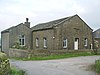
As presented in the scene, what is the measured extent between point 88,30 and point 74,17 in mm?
4425

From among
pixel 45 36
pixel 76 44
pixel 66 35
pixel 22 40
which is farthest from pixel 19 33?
pixel 76 44

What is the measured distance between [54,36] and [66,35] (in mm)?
2592

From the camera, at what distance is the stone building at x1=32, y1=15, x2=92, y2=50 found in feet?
120

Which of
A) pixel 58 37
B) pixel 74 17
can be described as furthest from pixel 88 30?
pixel 58 37

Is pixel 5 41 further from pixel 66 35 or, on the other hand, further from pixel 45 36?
pixel 66 35

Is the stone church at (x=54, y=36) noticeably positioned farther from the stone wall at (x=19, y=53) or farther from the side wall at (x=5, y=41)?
the stone wall at (x=19, y=53)

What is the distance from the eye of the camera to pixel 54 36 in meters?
36.2

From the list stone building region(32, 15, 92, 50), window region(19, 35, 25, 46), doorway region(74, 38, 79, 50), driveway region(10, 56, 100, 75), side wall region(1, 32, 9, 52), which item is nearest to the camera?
driveway region(10, 56, 100, 75)

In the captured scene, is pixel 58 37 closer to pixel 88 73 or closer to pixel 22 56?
pixel 22 56

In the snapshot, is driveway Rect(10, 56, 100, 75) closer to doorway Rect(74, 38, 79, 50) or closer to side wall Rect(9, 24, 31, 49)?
doorway Rect(74, 38, 79, 50)

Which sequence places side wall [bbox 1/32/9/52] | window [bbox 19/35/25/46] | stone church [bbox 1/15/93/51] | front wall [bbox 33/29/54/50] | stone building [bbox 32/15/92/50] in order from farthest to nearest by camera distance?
1. window [bbox 19/35/25/46]
2. side wall [bbox 1/32/9/52]
3. front wall [bbox 33/29/54/50]
4. stone church [bbox 1/15/93/51]
5. stone building [bbox 32/15/92/50]

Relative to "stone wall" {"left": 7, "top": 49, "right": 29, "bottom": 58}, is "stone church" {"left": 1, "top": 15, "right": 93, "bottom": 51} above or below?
above

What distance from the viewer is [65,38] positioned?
123 ft

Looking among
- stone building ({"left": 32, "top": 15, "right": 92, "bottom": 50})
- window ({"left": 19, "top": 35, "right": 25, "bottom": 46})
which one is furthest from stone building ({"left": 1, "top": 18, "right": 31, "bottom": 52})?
stone building ({"left": 32, "top": 15, "right": 92, "bottom": 50})
